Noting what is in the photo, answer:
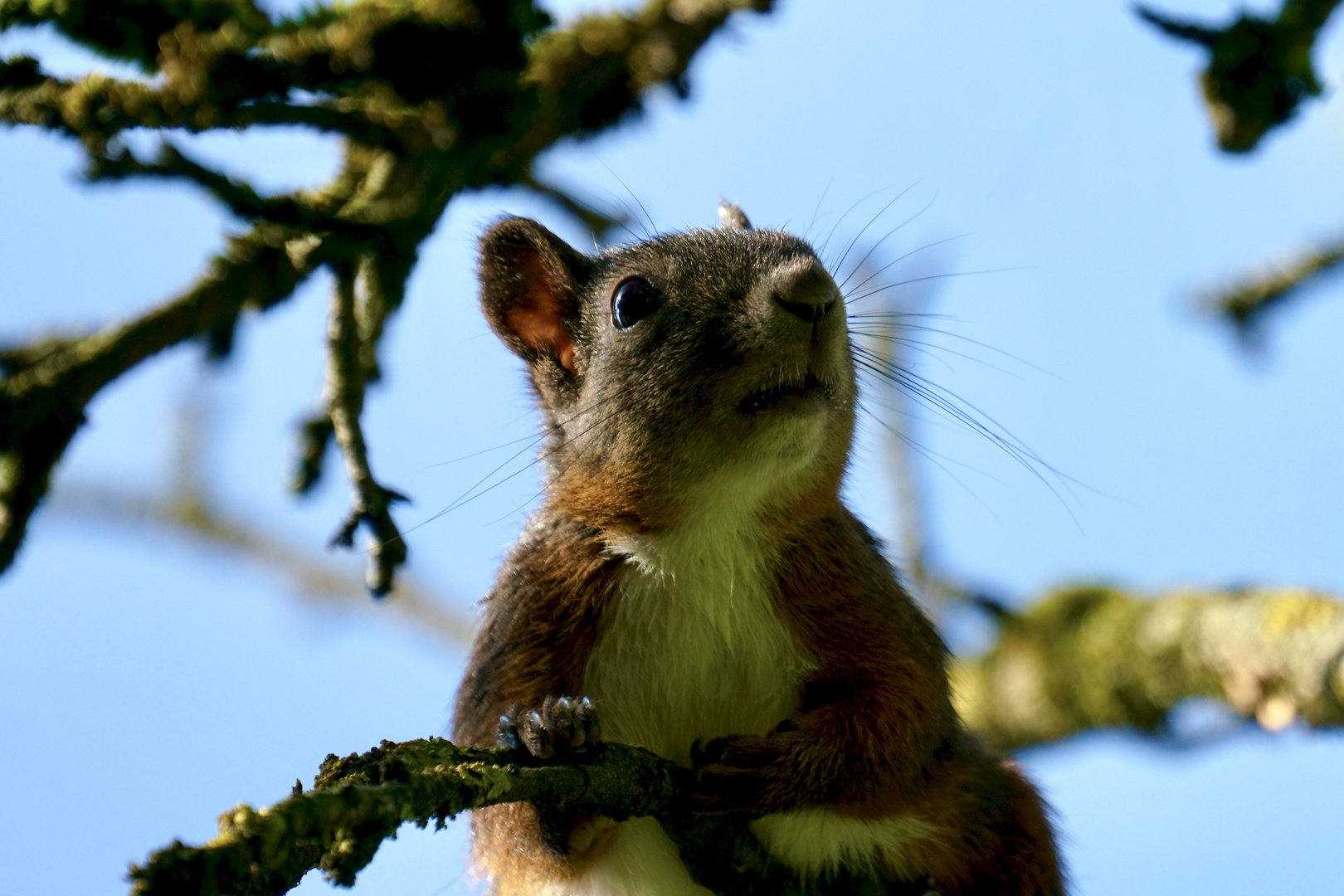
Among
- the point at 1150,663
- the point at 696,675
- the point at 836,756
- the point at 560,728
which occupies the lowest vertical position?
the point at 560,728

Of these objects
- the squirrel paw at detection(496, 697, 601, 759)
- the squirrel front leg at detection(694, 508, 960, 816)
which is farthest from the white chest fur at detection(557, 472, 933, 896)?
the squirrel paw at detection(496, 697, 601, 759)

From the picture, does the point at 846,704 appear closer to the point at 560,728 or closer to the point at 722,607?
the point at 722,607

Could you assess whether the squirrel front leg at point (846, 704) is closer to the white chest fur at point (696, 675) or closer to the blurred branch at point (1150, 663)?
the white chest fur at point (696, 675)

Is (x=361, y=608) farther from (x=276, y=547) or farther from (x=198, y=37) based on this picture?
(x=198, y=37)

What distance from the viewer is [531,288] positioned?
15.9 ft

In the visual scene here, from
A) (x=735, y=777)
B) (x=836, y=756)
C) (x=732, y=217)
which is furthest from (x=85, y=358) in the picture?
(x=732, y=217)

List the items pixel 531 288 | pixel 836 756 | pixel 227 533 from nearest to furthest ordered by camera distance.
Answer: pixel 836 756
pixel 531 288
pixel 227 533

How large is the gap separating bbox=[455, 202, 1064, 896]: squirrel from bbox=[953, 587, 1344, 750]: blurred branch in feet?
4.93

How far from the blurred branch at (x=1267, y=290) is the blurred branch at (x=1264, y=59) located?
2217 millimetres

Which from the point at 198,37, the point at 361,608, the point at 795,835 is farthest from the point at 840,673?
the point at 361,608

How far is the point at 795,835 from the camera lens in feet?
13.3

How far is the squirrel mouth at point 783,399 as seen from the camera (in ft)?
12.8

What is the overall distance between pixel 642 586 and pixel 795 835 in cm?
95

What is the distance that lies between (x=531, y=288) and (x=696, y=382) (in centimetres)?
111
